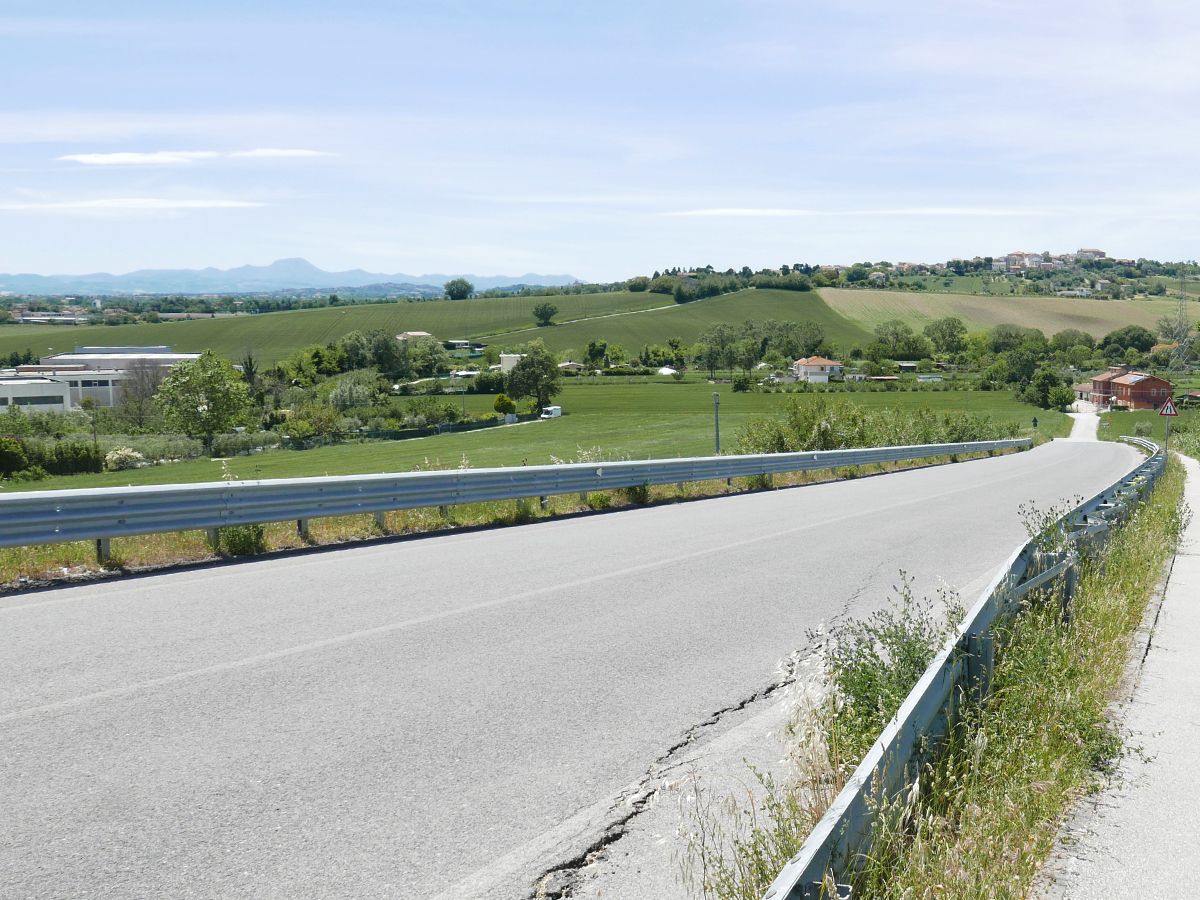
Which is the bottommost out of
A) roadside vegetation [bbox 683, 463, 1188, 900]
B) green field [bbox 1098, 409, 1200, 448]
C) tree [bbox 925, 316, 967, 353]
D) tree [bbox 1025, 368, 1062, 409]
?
green field [bbox 1098, 409, 1200, 448]

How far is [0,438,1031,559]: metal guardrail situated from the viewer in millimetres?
9641

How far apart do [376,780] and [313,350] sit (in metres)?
156

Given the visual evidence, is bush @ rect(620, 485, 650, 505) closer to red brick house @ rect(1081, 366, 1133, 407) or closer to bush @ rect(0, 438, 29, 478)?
bush @ rect(0, 438, 29, 478)

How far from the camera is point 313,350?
153875 millimetres

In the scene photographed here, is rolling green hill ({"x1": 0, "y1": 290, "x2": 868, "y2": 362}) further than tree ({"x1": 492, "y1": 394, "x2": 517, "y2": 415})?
Yes

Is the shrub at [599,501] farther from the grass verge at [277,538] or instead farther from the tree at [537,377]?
the tree at [537,377]

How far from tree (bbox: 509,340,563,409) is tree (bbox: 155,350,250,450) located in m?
29.0

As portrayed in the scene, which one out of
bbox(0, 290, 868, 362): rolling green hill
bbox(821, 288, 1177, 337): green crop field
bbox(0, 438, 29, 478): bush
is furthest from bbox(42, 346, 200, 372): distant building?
bbox(821, 288, 1177, 337): green crop field

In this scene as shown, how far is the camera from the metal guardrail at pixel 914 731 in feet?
9.61

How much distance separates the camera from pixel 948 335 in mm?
168750

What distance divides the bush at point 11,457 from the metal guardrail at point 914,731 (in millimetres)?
66368

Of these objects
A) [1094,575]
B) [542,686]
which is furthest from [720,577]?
[542,686]

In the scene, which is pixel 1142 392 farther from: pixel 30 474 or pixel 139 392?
pixel 30 474

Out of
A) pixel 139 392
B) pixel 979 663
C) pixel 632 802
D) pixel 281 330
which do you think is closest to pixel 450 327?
pixel 281 330
